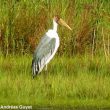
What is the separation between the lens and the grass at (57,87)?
752cm

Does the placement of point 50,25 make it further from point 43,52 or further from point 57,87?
point 57,87

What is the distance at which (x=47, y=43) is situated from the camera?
914 centimetres

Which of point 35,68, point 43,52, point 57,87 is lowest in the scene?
point 57,87

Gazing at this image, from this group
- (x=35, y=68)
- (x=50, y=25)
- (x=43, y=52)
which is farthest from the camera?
(x=50, y=25)

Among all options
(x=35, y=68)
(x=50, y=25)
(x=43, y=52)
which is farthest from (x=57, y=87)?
(x=50, y=25)

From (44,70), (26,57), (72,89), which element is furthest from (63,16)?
(72,89)

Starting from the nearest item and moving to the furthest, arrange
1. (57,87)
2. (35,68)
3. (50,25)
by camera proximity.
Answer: (57,87) < (35,68) < (50,25)

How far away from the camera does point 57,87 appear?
25.5 feet

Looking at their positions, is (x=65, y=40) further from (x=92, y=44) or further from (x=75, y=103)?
(x=75, y=103)

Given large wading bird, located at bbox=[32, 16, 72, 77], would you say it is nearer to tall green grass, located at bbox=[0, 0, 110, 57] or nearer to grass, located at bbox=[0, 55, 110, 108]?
grass, located at bbox=[0, 55, 110, 108]

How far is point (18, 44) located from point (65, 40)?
75 centimetres

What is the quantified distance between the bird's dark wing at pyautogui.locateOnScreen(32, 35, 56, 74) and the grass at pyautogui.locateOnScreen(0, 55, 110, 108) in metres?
0.14

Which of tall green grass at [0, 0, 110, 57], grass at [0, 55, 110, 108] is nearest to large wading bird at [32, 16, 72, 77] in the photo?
grass at [0, 55, 110, 108]

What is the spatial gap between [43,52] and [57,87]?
1.34 meters
